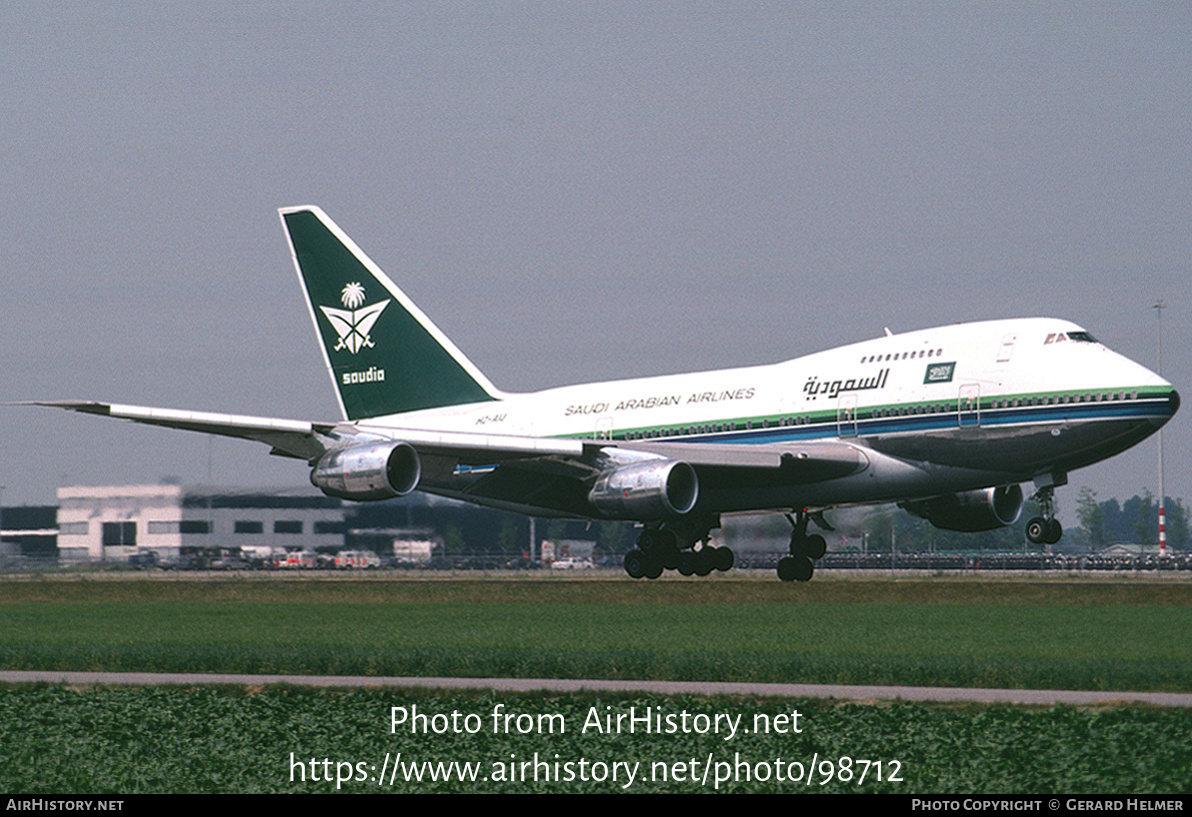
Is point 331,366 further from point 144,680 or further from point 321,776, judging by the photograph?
point 321,776

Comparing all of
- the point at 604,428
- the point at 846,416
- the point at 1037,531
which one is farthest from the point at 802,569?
the point at 1037,531

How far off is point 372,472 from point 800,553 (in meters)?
15.1

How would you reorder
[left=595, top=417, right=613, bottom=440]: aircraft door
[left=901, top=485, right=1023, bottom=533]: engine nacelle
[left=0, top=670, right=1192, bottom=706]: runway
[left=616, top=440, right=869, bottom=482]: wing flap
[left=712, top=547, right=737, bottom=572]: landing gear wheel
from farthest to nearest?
[left=712, top=547, right=737, bottom=572]: landing gear wheel < [left=595, top=417, right=613, bottom=440]: aircraft door < [left=901, top=485, right=1023, bottom=533]: engine nacelle < [left=616, top=440, right=869, bottom=482]: wing flap < [left=0, top=670, right=1192, bottom=706]: runway

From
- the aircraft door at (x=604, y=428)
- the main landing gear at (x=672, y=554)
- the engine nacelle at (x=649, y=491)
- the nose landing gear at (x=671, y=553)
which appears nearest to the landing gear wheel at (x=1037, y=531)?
the engine nacelle at (x=649, y=491)

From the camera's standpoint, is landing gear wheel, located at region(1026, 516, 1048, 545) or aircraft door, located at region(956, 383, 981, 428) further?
aircraft door, located at region(956, 383, 981, 428)

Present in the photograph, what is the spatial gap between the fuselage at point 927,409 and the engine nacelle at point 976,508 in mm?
4674

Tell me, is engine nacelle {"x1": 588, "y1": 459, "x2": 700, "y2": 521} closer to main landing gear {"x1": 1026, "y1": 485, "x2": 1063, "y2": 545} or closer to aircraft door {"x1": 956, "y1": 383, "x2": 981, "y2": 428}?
aircraft door {"x1": 956, "y1": 383, "x2": 981, "y2": 428}

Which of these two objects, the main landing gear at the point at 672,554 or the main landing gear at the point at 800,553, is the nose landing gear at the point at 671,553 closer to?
the main landing gear at the point at 672,554

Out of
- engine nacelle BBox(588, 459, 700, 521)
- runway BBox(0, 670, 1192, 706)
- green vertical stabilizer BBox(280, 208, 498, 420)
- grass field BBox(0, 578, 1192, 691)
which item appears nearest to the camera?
runway BBox(0, 670, 1192, 706)

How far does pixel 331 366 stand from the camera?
184 feet

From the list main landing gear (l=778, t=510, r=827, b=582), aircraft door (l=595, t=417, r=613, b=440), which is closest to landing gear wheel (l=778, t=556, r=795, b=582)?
main landing gear (l=778, t=510, r=827, b=582)

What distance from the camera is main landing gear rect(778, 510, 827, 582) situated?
4822cm

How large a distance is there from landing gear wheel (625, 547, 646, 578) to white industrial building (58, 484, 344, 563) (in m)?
30.3

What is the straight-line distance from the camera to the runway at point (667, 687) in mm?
19594
